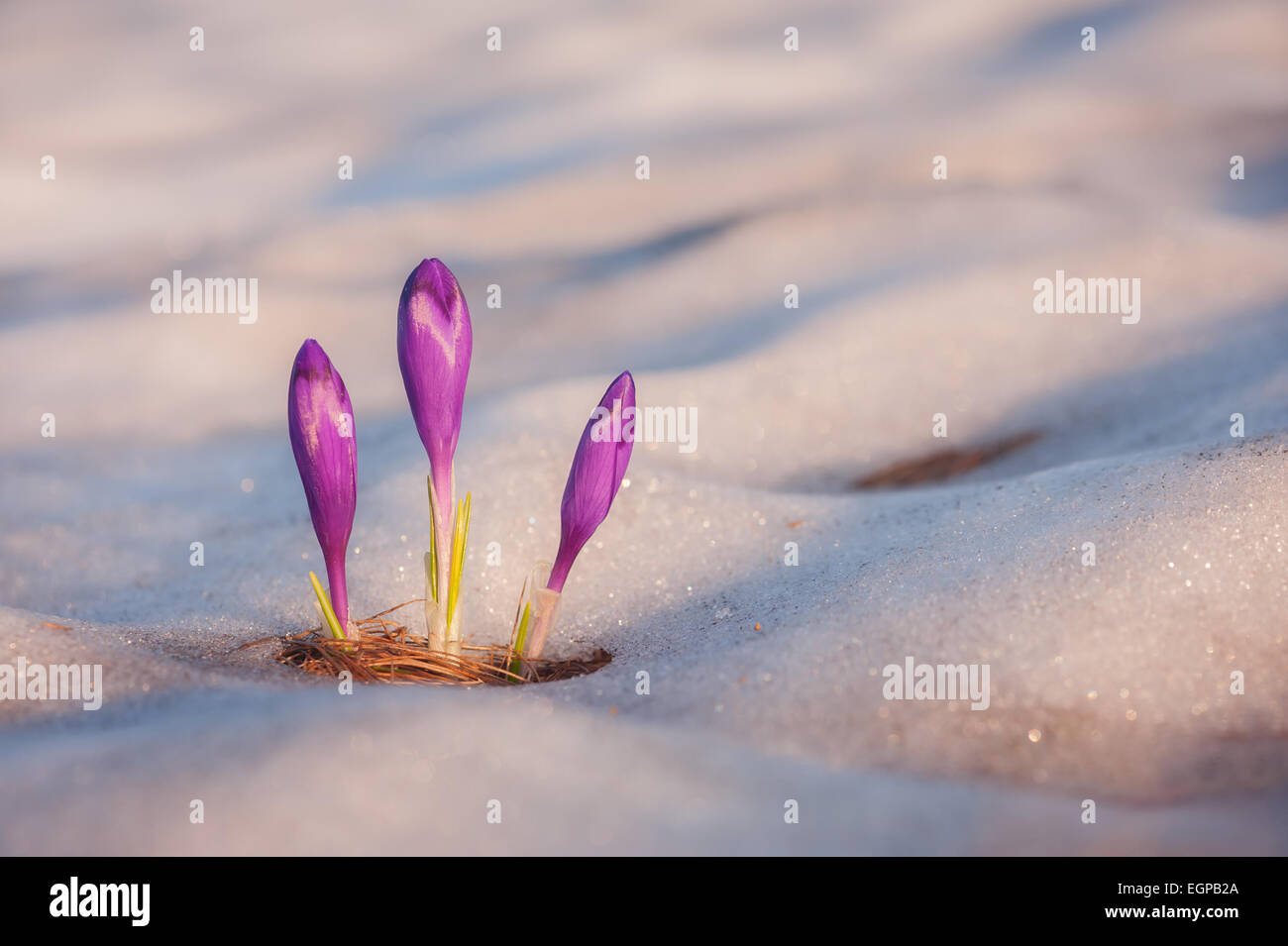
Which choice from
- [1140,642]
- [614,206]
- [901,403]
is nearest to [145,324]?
[614,206]

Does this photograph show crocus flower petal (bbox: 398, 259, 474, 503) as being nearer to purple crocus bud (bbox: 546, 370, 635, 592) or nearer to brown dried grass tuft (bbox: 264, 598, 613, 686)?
purple crocus bud (bbox: 546, 370, 635, 592)

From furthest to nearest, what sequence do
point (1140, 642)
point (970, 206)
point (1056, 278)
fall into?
1. point (970, 206)
2. point (1056, 278)
3. point (1140, 642)

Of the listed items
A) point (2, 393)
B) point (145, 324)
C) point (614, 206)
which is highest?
point (614, 206)

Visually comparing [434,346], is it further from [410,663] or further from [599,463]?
[410,663]

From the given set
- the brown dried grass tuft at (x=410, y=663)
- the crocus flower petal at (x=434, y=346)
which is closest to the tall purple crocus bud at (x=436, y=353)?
the crocus flower petal at (x=434, y=346)

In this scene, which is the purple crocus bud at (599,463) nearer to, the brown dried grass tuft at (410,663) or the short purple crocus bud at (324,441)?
the brown dried grass tuft at (410,663)

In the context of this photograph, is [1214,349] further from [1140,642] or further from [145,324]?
[145,324]

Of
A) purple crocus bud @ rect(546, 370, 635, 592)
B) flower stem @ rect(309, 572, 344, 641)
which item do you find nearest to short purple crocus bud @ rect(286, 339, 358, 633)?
flower stem @ rect(309, 572, 344, 641)
